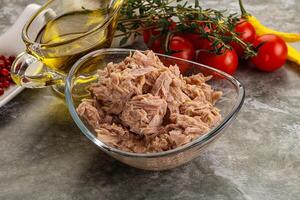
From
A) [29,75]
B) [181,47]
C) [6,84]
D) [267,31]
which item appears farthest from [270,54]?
[6,84]

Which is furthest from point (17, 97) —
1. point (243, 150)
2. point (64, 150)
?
point (243, 150)

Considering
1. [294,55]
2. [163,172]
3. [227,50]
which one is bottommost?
[163,172]

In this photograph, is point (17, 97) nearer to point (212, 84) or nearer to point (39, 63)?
point (39, 63)

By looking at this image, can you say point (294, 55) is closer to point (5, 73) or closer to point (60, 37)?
point (60, 37)

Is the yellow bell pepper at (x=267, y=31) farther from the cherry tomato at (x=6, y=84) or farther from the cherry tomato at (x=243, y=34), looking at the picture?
the cherry tomato at (x=6, y=84)

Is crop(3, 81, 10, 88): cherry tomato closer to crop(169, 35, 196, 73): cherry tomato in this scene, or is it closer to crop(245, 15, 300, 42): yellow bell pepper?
crop(169, 35, 196, 73): cherry tomato

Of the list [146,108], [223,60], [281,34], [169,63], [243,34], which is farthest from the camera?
[281,34]
